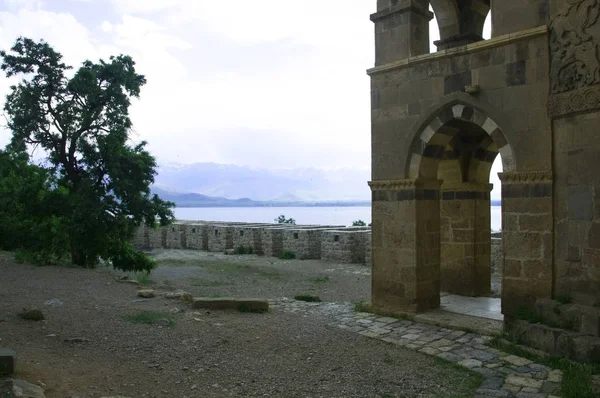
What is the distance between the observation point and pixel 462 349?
6.74 m

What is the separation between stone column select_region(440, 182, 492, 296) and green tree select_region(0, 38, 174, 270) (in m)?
8.15

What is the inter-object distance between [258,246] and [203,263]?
3.10 m

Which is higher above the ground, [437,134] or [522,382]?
[437,134]

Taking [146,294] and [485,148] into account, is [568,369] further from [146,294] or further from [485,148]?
[146,294]

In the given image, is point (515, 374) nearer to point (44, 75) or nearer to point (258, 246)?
point (44, 75)

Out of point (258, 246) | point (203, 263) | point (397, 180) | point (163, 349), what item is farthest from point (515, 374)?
point (258, 246)

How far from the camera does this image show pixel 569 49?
6.59 m

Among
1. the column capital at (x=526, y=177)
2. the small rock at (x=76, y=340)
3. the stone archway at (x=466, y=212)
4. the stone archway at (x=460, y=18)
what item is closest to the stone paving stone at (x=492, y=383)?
the column capital at (x=526, y=177)

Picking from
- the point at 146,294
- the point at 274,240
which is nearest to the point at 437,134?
the point at 146,294

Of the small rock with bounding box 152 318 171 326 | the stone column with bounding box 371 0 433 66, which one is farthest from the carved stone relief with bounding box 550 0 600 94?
the small rock with bounding box 152 318 171 326

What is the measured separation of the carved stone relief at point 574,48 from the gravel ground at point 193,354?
13.6 ft

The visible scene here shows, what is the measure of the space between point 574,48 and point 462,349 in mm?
4359

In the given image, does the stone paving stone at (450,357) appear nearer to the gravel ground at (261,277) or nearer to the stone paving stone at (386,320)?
the stone paving stone at (386,320)

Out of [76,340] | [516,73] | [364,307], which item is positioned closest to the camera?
[76,340]
